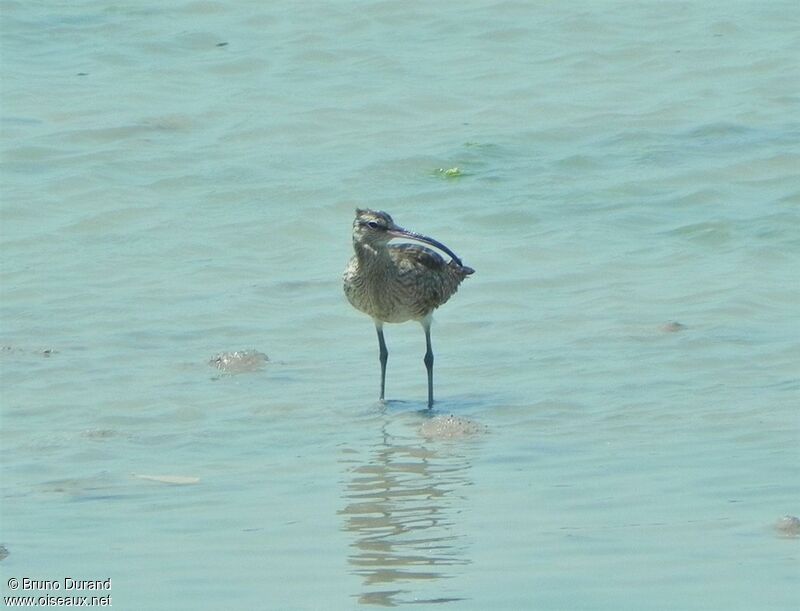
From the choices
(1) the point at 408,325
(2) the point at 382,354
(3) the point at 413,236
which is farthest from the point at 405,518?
(1) the point at 408,325

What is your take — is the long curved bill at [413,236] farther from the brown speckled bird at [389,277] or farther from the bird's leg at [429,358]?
the bird's leg at [429,358]

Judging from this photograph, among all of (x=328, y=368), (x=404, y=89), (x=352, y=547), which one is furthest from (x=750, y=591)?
(x=404, y=89)

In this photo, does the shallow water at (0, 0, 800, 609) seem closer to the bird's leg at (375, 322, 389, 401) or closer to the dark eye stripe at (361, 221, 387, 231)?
the bird's leg at (375, 322, 389, 401)

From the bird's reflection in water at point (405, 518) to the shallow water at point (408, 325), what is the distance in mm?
20

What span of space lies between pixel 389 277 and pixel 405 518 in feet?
9.53

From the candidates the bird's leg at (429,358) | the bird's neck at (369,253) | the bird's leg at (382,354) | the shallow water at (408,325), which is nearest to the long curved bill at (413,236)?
the bird's neck at (369,253)

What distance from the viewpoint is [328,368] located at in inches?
379

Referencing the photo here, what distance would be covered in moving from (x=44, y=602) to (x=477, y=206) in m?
7.62

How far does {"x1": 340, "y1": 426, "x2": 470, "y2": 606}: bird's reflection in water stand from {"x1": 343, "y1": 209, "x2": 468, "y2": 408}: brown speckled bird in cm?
144

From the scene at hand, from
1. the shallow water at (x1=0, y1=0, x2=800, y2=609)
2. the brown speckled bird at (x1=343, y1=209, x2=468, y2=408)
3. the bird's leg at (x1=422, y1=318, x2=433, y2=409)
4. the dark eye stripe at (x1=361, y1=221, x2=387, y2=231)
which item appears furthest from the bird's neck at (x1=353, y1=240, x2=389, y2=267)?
the shallow water at (x1=0, y1=0, x2=800, y2=609)

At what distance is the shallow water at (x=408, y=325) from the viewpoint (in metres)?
6.26

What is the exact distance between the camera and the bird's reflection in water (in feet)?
19.3

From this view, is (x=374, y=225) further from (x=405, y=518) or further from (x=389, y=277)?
(x=405, y=518)

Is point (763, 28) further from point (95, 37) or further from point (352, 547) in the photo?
point (352, 547)
